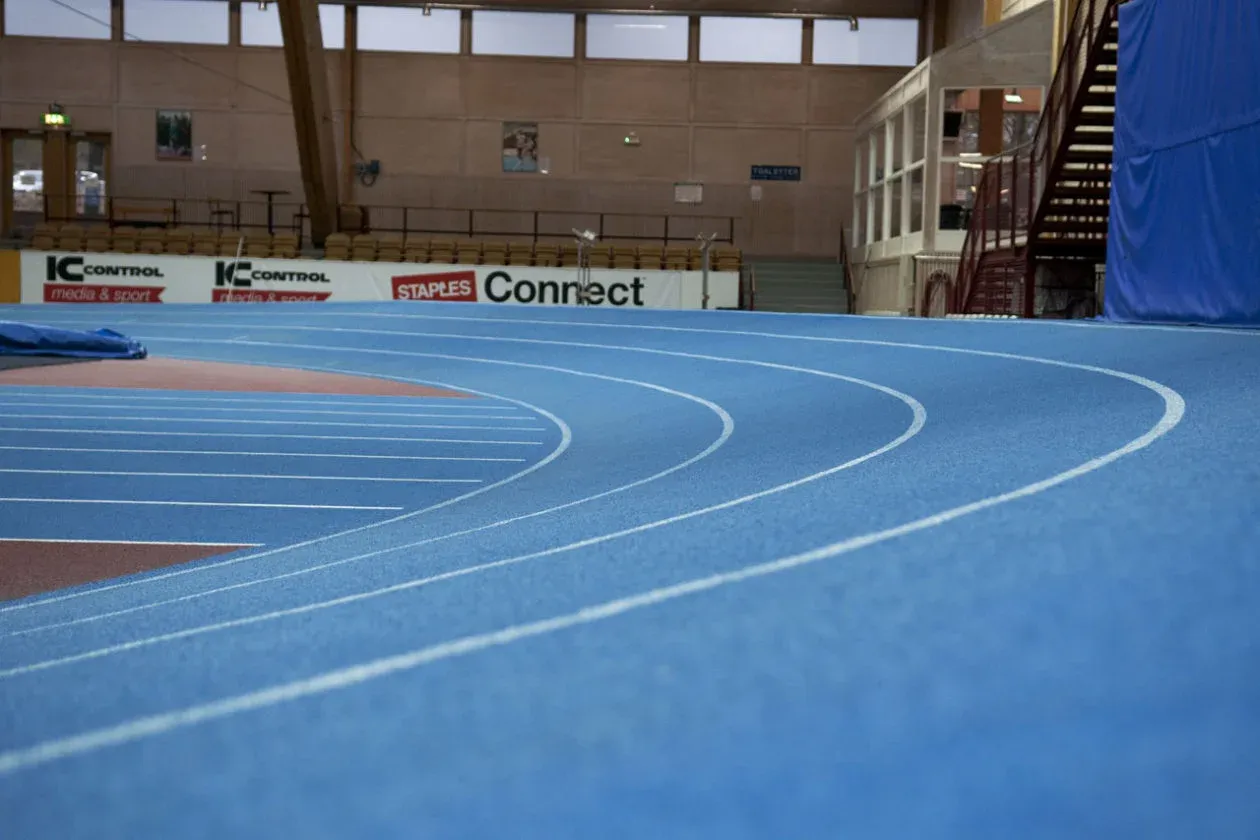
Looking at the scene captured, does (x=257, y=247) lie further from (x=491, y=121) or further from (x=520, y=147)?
(x=520, y=147)

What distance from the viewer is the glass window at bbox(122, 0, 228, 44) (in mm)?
32344

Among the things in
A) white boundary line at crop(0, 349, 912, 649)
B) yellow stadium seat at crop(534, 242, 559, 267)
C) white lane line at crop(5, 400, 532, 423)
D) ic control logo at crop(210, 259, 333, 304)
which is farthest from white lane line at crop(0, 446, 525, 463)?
yellow stadium seat at crop(534, 242, 559, 267)

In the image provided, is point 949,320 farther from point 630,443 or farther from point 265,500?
point 265,500

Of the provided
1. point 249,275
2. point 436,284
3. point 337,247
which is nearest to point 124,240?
point 249,275

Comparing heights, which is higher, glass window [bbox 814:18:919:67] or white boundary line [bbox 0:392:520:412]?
glass window [bbox 814:18:919:67]

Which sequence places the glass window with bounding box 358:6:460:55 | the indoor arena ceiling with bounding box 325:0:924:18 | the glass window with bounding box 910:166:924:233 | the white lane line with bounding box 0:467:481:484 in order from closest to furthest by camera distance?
the white lane line with bounding box 0:467:481:484 < the glass window with bounding box 910:166:924:233 < the indoor arena ceiling with bounding box 325:0:924:18 < the glass window with bounding box 358:6:460:55

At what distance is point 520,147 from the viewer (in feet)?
109

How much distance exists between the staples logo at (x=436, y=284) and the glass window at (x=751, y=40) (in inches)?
395

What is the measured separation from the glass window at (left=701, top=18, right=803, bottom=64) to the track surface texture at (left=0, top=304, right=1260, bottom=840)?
28.5 m

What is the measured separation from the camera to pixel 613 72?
32812 mm

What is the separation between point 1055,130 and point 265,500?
461 inches

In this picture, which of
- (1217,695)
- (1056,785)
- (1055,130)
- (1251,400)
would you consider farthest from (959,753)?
(1055,130)

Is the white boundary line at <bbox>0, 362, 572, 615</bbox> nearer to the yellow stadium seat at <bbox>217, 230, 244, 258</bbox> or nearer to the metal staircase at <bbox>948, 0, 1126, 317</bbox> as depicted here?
the metal staircase at <bbox>948, 0, 1126, 317</bbox>

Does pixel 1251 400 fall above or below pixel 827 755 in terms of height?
above
